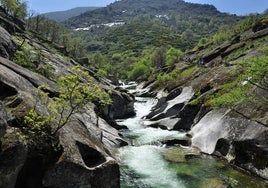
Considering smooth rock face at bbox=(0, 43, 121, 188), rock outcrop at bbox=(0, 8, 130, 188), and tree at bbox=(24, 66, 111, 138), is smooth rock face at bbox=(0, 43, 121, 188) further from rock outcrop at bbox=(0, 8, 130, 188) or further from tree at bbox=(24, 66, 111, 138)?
tree at bbox=(24, 66, 111, 138)

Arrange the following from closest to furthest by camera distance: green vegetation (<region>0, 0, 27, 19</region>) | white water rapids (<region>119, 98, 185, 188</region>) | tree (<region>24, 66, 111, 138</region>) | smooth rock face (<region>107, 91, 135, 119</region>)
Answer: tree (<region>24, 66, 111, 138</region>) < white water rapids (<region>119, 98, 185, 188</region>) < smooth rock face (<region>107, 91, 135, 119</region>) < green vegetation (<region>0, 0, 27, 19</region>)

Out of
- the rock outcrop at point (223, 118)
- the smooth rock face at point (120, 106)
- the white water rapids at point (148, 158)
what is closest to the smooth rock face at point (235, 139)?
the rock outcrop at point (223, 118)

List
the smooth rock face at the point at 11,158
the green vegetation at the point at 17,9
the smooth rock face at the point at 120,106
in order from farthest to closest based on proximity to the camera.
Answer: the green vegetation at the point at 17,9 < the smooth rock face at the point at 120,106 < the smooth rock face at the point at 11,158

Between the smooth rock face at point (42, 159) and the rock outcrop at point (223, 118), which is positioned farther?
the rock outcrop at point (223, 118)

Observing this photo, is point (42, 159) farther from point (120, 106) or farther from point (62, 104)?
point (120, 106)

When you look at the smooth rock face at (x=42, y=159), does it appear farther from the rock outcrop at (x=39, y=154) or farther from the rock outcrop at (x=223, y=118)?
the rock outcrop at (x=223, y=118)

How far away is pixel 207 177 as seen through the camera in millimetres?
38625

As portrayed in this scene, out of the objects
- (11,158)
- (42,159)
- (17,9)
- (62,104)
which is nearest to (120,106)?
(62,104)

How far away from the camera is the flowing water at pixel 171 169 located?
36.6 meters

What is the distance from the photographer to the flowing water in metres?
36.6

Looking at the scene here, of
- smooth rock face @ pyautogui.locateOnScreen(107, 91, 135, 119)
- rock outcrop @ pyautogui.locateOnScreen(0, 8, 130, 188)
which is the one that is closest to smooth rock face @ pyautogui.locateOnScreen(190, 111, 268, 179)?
rock outcrop @ pyautogui.locateOnScreen(0, 8, 130, 188)

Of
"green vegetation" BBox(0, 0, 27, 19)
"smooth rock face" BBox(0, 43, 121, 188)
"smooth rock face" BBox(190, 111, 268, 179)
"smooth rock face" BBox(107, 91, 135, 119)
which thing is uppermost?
"green vegetation" BBox(0, 0, 27, 19)

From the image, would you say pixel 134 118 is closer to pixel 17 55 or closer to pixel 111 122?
pixel 111 122

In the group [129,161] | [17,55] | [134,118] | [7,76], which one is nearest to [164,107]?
[134,118]
